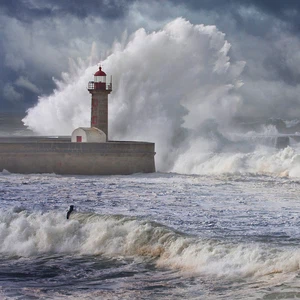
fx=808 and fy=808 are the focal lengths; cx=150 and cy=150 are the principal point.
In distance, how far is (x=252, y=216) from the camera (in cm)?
1221

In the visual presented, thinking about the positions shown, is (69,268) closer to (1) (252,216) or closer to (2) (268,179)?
(1) (252,216)

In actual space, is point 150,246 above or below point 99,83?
below

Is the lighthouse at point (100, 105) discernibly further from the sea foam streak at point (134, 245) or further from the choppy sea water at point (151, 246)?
the sea foam streak at point (134, 245)

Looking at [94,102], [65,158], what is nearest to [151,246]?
[65,158]

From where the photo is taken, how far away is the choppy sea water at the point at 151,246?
25.7 feet

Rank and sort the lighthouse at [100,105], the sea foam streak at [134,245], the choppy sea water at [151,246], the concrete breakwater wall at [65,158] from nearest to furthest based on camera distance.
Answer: the choppy sea water at [151,246]
the sea foam streak at [134,245]
the concrete breakwater wall at [65,158]
the lighthouse at [100,105]

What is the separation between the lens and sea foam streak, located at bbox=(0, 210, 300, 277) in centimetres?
845

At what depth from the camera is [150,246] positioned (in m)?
9.70

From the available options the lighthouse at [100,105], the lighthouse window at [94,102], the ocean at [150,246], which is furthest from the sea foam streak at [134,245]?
the lighthouse window at [94,102]

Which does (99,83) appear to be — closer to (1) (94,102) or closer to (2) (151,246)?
(1) (94,102)

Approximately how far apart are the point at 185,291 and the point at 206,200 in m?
6.96

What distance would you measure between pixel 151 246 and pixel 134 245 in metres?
0.24

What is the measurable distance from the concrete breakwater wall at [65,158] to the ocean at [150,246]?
14.7ft

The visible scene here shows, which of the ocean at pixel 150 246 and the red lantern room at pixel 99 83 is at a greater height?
the red lantern room at pixel 99 83
